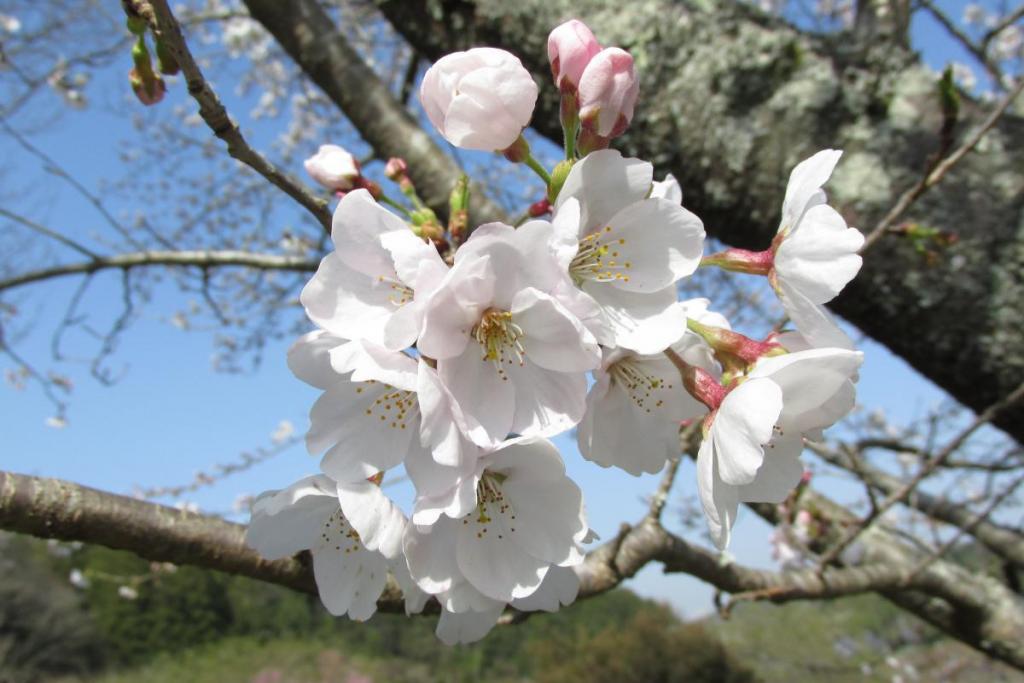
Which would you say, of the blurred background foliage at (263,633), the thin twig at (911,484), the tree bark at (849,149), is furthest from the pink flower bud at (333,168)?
the blurred background foliage at (263,633)

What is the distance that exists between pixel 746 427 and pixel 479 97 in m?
0.42

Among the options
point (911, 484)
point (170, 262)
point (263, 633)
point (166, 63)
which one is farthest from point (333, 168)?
point (263, 633)

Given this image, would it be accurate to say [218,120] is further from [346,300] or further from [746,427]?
[746,427]

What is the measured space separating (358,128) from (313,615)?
25.0 meters

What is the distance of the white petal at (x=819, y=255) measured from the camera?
68cm

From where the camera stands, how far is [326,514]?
87cm

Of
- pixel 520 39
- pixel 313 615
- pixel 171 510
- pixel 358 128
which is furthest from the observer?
pixel 313 615

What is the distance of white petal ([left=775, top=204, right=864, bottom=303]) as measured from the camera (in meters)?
0.68

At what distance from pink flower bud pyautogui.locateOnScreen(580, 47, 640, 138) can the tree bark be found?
4.39ft

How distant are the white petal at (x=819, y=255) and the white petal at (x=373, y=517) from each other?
49cm

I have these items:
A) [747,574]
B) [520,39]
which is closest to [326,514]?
[747,574]

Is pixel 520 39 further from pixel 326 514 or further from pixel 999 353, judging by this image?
pixel 326 514

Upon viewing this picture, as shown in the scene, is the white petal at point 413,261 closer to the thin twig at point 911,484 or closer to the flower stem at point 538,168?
the flower stem at point 538,168

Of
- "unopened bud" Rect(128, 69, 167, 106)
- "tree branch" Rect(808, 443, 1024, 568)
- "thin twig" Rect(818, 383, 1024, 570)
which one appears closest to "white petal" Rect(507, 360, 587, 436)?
"unopened bud" Rect(128, 69, 167, 106)
